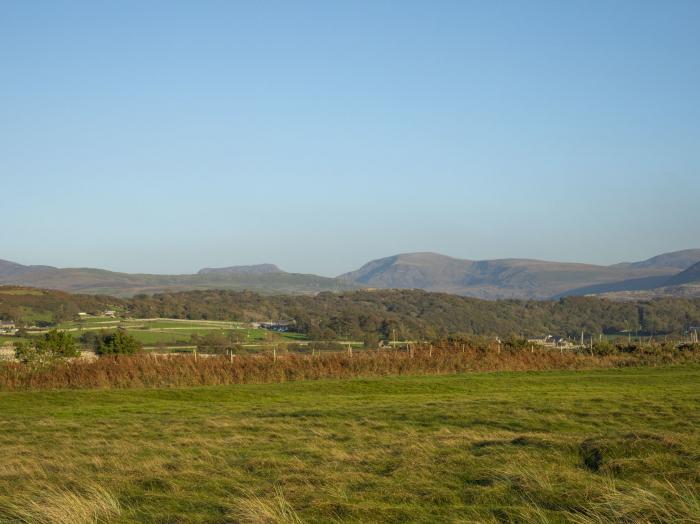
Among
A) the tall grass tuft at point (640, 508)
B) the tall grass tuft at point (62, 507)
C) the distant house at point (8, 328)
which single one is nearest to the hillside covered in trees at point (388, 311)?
the distant house at point (8, 328)

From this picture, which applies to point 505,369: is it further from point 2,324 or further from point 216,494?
point 2,324

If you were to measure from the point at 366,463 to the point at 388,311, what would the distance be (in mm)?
99397

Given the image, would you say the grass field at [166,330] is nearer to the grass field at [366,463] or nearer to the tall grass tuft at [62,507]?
the grass field at [366,463]

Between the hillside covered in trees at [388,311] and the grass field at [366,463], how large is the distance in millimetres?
54069

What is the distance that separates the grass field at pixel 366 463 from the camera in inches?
290

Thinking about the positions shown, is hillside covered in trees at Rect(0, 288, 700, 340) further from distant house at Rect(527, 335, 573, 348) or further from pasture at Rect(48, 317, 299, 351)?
distant house at Rect(527, 335, 573, 348)

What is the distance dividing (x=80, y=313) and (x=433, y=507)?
70.0 m

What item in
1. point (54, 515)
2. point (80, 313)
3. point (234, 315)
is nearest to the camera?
point (54, 515)

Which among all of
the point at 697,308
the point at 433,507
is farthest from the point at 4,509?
the point at 697,308

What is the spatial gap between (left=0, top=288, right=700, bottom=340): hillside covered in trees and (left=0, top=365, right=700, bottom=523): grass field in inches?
2129

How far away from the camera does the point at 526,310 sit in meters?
116

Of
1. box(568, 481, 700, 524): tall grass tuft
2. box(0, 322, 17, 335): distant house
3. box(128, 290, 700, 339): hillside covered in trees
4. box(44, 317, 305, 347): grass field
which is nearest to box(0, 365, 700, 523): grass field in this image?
box(568, 481, 700, 524): tall grass tuft

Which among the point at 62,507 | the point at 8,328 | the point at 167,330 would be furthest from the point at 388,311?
the point at 62,507

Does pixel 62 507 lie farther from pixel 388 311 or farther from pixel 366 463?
pixel 388 311
